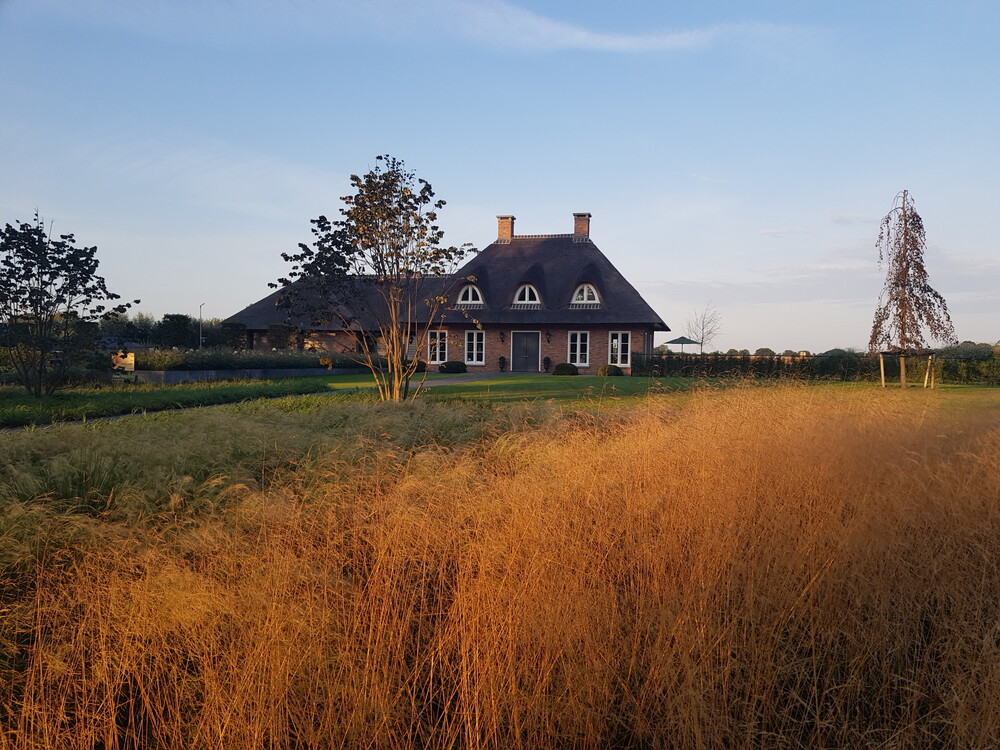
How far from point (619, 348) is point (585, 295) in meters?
2.88

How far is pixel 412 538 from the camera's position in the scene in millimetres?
3814

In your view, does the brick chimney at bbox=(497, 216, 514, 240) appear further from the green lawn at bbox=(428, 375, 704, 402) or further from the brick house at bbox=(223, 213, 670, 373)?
the green lawn at bbox=(428, 375, 704, 402)

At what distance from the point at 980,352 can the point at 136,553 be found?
91.6 feet

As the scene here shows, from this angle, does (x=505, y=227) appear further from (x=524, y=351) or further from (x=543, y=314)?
(x=524, y=351)

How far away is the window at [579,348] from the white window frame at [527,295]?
2.29 metres

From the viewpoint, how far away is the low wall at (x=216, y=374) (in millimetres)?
17344

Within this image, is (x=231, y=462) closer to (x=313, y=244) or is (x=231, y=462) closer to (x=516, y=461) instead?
(x=516, y=461)

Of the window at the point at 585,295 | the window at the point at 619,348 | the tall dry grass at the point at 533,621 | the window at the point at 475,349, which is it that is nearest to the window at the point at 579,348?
the window at the point at 619,348

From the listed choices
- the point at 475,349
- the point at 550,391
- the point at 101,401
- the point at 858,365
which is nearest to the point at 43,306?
the point at 101,401

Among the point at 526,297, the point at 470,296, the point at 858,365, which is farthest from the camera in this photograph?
the point at 470,296

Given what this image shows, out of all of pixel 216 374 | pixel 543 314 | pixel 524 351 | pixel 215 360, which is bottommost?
pixel 216 374

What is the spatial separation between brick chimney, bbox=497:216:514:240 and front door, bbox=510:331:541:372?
5.98 meters

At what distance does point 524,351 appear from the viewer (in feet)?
99.9

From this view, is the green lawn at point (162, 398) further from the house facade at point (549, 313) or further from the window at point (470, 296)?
the window at point (470, 296)
